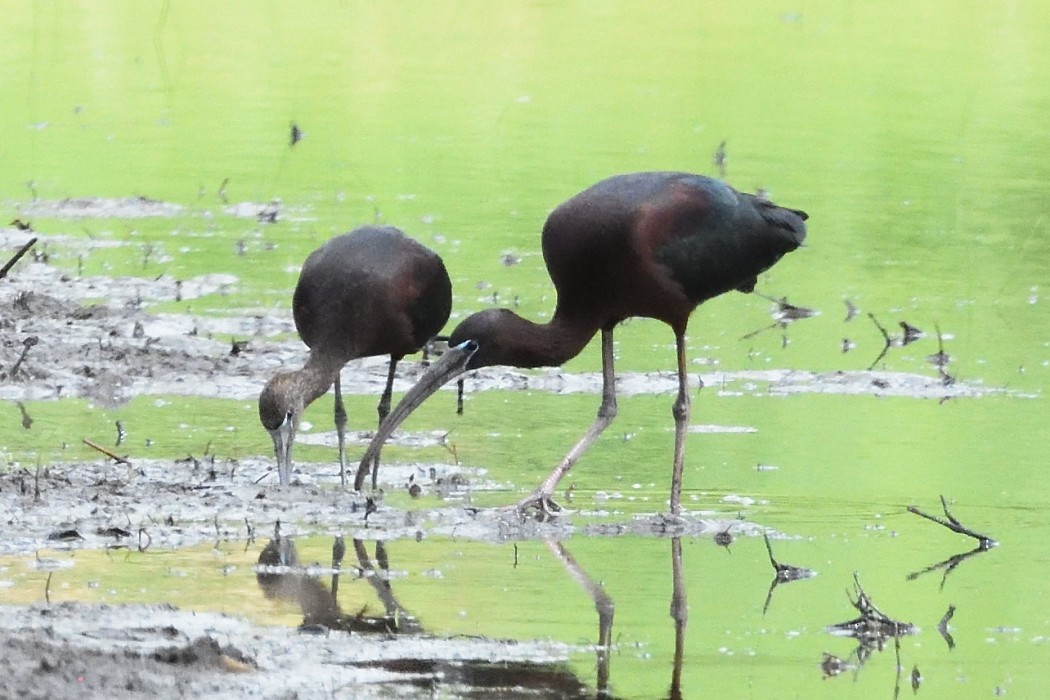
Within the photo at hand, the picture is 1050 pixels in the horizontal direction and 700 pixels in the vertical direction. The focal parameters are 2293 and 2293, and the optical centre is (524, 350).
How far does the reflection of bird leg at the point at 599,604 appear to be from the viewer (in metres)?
5.87

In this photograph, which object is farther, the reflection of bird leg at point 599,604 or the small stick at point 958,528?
the small stick at point 958,528

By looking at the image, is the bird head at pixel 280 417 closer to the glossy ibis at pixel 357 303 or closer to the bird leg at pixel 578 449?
the glossy ibis at pixel 357 303

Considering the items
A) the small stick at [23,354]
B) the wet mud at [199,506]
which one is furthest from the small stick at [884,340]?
the small stick at [23,354]

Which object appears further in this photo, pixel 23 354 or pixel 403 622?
pixel 23 354

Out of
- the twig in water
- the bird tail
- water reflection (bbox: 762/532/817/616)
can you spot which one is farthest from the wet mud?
the twig in water

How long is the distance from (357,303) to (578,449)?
3.95 feet

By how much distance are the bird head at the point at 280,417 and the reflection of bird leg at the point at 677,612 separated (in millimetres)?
1593

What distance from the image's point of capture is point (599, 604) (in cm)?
663

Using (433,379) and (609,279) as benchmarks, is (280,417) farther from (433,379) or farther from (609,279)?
(609,279)

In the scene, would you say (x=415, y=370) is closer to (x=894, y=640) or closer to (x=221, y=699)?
(x=894, y=640)

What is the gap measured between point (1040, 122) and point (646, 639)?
541 inches

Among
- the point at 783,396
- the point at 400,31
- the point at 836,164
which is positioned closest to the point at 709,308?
the point at 783,396

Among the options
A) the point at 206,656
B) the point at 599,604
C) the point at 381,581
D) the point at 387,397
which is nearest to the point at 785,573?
the point at 599,604

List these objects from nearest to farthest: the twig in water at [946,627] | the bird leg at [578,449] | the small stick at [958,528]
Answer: the twig in water at [946,627] < the small stick at [958,528] < the bird leg at [578,449]
